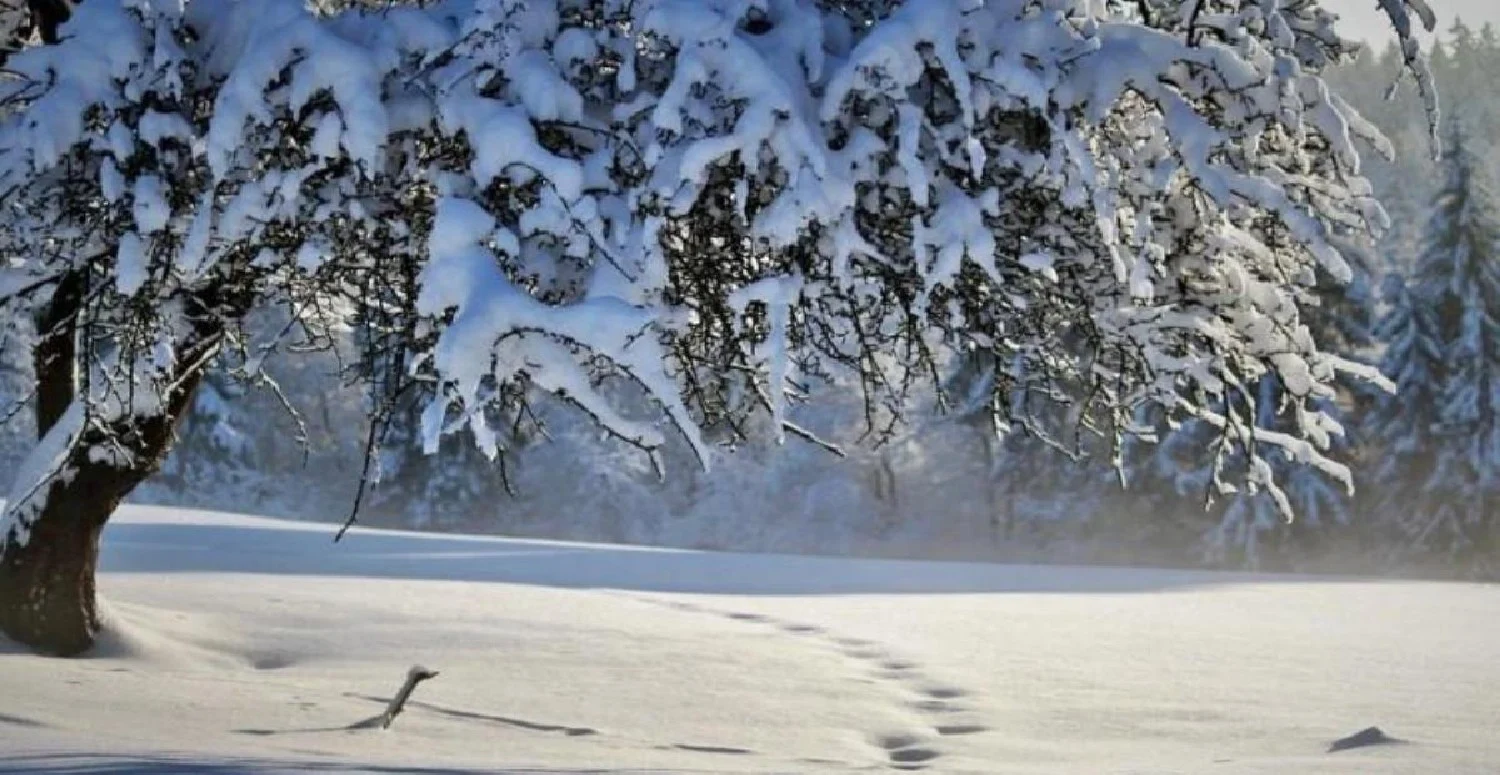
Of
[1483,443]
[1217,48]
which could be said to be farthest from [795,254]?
[1483,443]

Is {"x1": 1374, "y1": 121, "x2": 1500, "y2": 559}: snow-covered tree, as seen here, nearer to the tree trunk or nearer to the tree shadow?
the tree shadow

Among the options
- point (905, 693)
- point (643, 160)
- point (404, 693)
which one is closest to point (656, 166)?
point (643, 160)

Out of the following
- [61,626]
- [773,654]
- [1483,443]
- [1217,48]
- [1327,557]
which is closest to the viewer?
[1217,48]

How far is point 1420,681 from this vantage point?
35.3 feet

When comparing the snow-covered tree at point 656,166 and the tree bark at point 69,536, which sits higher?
the snow-covered tree at point 656,166

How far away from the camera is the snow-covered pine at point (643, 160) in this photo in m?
5.54

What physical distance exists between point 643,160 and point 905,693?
5359mm

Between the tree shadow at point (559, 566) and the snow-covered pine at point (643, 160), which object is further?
the tree shadow at point (559, 566)

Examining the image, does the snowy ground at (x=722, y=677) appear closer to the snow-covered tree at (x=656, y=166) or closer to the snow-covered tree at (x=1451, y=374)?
the snow-covered tree at (x=656, y=166)

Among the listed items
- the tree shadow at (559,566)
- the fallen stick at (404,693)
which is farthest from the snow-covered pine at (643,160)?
the tree shadow at (559,566)

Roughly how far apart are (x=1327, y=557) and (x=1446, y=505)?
3243 millimetres

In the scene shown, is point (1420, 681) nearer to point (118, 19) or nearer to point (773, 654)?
point (773, 654)

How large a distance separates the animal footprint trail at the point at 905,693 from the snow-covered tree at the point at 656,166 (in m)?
2.11

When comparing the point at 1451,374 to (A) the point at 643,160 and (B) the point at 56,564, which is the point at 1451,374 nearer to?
(B) the point at 56,564
